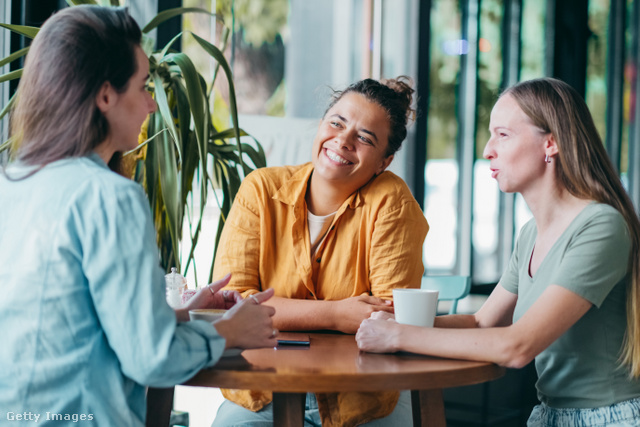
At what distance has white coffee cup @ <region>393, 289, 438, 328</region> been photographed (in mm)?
1307

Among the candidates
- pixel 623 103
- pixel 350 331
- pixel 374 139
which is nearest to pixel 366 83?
pixel 374 139

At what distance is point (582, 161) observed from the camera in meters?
1.39

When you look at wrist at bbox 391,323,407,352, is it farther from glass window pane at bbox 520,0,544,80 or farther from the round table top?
glass window pane at bbox 520,0,544,80

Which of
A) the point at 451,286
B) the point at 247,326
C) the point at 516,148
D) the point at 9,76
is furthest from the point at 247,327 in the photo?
the point at 451,286

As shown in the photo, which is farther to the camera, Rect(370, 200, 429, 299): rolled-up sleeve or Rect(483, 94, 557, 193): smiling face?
Rect(370, 200, 429, 299): rolled-up sleeve

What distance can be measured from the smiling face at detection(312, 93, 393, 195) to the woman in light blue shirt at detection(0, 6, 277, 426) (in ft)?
2.58

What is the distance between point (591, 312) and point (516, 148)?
1.26 feet

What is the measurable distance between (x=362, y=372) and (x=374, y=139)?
0.86 meters

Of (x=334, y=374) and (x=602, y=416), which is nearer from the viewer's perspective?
(x=334, y=374)

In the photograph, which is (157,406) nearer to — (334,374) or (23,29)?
(334,374)

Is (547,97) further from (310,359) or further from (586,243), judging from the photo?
(310,359)

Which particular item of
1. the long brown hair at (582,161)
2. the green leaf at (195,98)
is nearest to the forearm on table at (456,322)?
the long brown hair at (582,161)

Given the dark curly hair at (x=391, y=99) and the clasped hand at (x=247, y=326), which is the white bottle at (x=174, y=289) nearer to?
the clasped hand at (x=247, y=326)

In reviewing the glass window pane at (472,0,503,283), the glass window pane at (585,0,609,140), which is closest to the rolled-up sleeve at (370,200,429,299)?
the glass window pane at (472,0,503,283)
